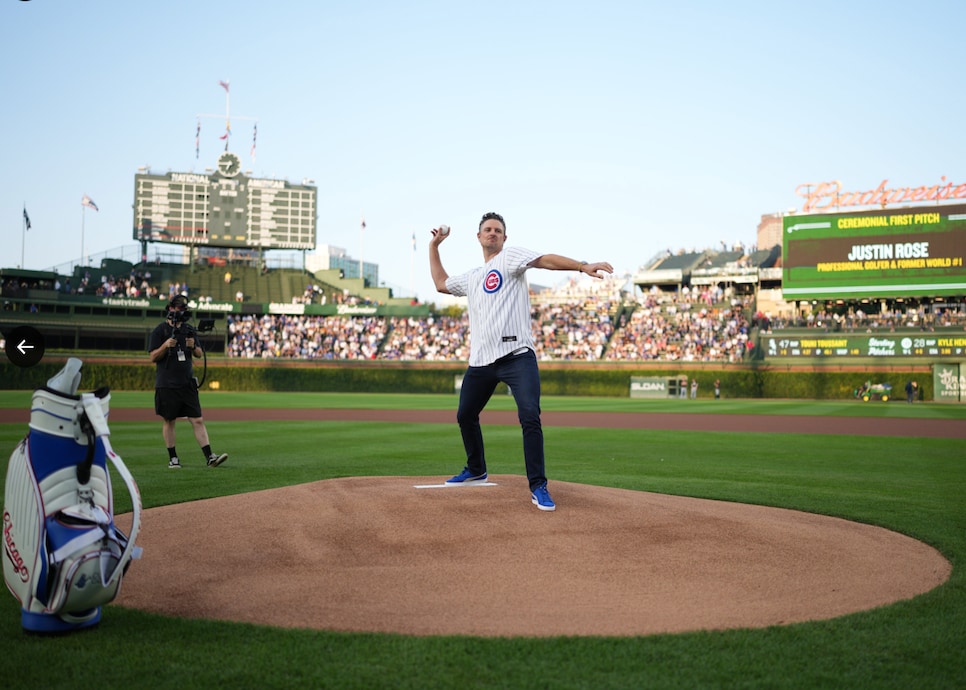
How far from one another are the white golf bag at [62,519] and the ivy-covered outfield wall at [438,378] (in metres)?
40.2

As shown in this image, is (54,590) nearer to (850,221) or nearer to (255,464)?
(255,464)

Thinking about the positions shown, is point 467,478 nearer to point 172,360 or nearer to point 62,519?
point 62,519

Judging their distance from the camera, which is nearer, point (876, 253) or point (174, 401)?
point (174, 401)

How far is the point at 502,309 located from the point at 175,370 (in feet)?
17.4

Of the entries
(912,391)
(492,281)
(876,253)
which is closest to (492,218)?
(492,281)

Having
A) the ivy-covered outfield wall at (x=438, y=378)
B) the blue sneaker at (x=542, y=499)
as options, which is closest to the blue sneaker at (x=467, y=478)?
the blue sneaker at (x=542, y=499)

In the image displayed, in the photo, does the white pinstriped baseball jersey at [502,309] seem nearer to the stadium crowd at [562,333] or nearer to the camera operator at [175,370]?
the camera operator at [175,370]

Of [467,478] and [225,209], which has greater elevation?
[225,209]

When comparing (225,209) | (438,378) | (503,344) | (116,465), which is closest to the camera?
(116,465)

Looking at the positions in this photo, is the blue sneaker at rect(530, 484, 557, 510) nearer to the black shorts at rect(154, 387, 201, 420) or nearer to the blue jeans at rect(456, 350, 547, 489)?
the blue jeans at rect(456, 350, 547, 489)

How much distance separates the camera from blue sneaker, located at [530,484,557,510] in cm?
559

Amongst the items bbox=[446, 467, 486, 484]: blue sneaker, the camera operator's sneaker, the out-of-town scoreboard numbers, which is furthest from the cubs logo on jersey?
the out-of-town scoreboard numbers

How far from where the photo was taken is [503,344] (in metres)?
6.08

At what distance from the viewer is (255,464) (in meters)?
10.5
